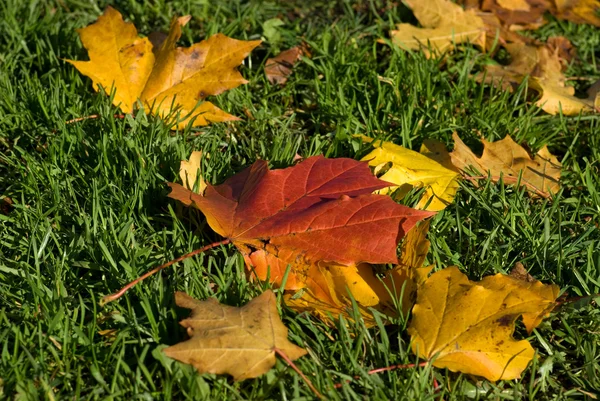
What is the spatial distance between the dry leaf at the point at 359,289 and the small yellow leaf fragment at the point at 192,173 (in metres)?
0.46

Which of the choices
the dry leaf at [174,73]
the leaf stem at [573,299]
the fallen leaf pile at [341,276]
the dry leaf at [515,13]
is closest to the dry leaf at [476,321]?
the fallen leaf pile at [341,276]

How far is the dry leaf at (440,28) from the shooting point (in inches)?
119

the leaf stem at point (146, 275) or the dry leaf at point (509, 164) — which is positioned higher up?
the leaf stem at point (146, 275)

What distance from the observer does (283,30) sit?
3090 mm

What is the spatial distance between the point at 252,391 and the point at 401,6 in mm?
2240

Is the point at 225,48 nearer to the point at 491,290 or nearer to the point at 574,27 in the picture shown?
the point at 491,290

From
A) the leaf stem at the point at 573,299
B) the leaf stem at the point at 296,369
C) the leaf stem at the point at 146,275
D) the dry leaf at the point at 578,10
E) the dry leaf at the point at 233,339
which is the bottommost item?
the leaf stem at the point at 573,299

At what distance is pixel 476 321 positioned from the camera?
175 cm

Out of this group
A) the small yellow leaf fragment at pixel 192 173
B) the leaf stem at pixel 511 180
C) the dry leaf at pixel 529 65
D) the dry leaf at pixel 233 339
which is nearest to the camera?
the dry leaf at pixel 233 339

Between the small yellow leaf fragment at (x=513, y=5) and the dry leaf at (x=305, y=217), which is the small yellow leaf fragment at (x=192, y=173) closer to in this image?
the dry leaf at (x=305, y=217)

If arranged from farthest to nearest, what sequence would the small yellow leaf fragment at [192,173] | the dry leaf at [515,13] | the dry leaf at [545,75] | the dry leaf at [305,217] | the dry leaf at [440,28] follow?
the dry leaf at [515,13]
the dry leaf at [440,28]
the dry leaf at [545,75]
the small yellow leaf fragment at [192,173]
the dry leaf at [305,217]

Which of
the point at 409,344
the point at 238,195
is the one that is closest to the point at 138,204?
the point at 238,195

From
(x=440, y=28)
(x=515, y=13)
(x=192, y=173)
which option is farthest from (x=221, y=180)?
(x=515, y=13)

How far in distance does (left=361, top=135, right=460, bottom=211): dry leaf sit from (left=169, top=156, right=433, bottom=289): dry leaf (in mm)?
208
